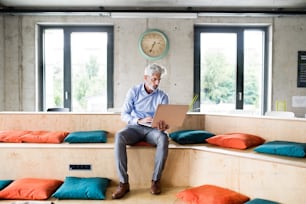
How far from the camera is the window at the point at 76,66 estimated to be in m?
5.54

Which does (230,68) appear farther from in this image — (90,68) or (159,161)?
(159,161)

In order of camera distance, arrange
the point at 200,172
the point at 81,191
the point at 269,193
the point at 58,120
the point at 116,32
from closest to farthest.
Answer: the point at 269,193 < the point at 81,191 < the point at 200,172 < the point at 58,120 < the point at 116,32

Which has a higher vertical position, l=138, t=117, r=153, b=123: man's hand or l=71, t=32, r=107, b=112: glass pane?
l=71, t=32, r=107, b=112: glass pane


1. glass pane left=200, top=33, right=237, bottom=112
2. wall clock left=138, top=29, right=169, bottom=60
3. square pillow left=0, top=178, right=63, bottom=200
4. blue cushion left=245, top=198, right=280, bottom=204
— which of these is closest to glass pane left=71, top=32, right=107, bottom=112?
wall clock left=138, top=29, right=169, bottom=60

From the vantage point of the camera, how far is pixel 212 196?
217 cm

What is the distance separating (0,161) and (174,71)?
3.44m

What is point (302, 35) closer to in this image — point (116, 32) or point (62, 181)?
point (116, 32)

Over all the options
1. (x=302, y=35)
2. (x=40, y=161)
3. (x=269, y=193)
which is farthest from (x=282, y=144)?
(x=302, y=35)

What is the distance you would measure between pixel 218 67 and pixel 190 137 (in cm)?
302

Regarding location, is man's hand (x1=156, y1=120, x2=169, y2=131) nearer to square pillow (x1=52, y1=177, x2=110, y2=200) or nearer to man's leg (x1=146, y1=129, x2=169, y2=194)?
man's leg (x1=146, y1=129, x2=169, y2=194)

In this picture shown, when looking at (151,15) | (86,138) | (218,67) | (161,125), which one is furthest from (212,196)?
(218,67)

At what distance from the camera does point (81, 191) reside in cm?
237

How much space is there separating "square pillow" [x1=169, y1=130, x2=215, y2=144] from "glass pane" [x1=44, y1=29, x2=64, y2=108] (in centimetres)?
331

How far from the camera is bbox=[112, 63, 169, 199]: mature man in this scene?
2.56 meters
